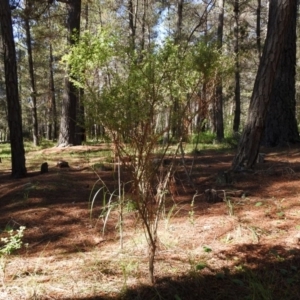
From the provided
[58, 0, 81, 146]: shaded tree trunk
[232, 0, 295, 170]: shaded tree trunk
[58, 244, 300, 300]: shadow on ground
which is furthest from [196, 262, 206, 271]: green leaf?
[58, 0, 81, 146]: shaded tree trunk

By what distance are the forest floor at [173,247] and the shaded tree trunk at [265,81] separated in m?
0.41

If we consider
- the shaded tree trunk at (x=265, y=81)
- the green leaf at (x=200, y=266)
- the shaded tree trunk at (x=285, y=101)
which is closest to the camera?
the green leaf at (x=200, y=266)

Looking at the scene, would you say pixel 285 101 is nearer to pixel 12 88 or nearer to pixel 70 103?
pixel 12 88

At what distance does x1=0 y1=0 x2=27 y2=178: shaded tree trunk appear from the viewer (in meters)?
6.37

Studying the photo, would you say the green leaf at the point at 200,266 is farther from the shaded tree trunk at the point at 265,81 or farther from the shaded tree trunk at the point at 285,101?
the shaded tree trunk at the point at 285,101

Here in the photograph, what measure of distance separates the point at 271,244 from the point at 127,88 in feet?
6.10

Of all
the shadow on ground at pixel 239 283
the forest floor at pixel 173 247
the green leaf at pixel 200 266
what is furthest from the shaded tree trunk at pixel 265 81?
the green leaf at pixel 200 266

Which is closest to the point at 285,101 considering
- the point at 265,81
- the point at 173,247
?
the point at 265,81

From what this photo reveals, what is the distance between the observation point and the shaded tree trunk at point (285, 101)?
8.20 meters

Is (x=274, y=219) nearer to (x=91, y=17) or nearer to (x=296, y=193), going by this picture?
(x=296, y=193)

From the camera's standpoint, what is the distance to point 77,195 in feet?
16.5

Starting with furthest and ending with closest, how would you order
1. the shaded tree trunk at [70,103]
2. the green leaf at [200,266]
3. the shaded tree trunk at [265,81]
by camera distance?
the shaded tree trunk at [70,103], the shaded tree trunk at [265,81], the green leaf at [200,266]

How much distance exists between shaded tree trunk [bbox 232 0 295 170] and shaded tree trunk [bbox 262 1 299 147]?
11.2 ft

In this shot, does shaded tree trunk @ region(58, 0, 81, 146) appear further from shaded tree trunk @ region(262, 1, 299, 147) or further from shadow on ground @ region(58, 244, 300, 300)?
shadow on ground @ region(58, 244, 300, 300)
